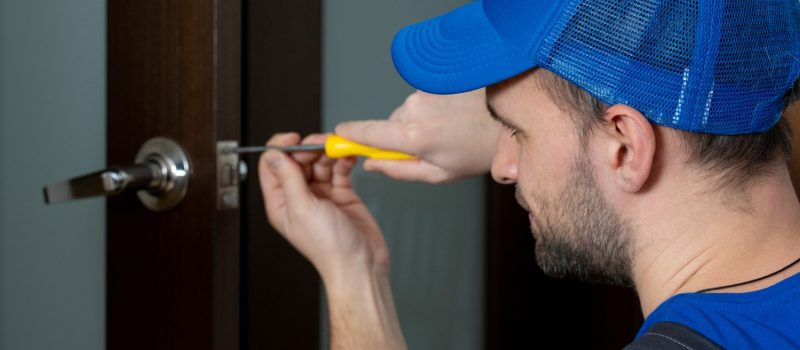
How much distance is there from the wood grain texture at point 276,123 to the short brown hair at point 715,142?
35cm

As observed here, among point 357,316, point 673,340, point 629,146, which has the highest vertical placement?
point 629,146

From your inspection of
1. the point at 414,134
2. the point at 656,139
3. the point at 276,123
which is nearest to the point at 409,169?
the point at 414,134

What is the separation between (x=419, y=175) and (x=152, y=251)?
0.93ft

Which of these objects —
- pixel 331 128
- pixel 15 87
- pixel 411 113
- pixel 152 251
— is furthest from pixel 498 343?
pixel 15 87

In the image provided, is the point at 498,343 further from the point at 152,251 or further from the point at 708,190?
the point at 708,190

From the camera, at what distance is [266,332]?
3.04 ft

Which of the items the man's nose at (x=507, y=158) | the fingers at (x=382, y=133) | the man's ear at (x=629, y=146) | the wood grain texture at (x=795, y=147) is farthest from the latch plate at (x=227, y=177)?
the wood grain texture at (x=795, y=147)

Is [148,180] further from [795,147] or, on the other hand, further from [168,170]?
[795,147]

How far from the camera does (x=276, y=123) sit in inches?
36.3

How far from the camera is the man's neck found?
0.60 metres

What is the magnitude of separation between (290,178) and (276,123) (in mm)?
68

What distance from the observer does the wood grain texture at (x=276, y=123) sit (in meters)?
0.89

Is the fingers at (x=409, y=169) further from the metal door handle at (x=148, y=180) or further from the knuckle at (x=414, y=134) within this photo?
the metal door handle at (x=148, y=180)

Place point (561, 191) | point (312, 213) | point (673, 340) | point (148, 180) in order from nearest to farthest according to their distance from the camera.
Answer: point (673, 340) → point (561, 191) → point (148, 180) → point (312, 213)
